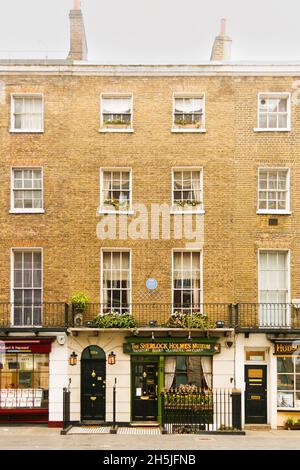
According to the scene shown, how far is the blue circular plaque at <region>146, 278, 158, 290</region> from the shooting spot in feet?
94.5

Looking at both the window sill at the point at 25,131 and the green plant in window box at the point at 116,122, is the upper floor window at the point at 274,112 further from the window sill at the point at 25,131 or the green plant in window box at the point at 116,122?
the window sill at the point at 25,131

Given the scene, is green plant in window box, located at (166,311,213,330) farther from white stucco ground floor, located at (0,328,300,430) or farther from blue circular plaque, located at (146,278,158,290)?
blue circular plaque, located at (146,278,158,290)

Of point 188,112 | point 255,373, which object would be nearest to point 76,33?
point 188,112

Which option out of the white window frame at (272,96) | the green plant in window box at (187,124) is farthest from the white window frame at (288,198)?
→ the green plant in window box at (187,124)

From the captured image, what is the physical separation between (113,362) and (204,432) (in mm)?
4064

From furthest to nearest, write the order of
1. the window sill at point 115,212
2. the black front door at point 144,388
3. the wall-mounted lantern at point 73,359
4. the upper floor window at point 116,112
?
the upper floor window at point 116,112, the window sill at point 115,212, the black front door at point 144,388, the wall-mounted lantern at point 73,359

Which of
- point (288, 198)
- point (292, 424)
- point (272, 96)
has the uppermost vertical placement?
point (272, 96)

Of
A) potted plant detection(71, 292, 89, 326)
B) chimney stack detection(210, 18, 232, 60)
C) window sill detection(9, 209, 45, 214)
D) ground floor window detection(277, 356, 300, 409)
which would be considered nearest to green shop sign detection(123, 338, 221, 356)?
potted plant detection(71, 292, 89, 326)

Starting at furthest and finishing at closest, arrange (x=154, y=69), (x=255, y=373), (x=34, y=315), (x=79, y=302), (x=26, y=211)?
(x=154, y=69), (x=26, y=211), (x=34, y=315), (x=255, y=373), (x=79, y=302)

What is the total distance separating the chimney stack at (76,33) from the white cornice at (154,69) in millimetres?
1165

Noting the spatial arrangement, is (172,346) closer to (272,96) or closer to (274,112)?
(274,112)

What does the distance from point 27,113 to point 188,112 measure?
5712mm

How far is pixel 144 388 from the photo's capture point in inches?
1123

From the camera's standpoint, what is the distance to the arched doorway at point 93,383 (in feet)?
92.9
